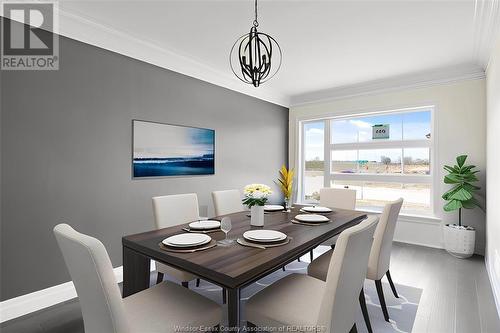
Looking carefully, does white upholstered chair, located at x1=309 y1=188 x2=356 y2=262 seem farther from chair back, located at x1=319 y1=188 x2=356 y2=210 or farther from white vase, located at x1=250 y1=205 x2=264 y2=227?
white vase, located at x1=250 y1=205 x2=264 y2=227

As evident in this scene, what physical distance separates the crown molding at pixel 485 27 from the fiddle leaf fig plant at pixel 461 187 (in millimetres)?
1265

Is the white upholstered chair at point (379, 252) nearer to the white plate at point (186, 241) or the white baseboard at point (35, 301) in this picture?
the white plate at point (186, 241)

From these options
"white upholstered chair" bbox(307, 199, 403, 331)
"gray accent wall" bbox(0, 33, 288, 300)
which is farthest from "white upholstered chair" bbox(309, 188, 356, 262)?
"gray accent wall" bbox(0, 33, 288, 300)

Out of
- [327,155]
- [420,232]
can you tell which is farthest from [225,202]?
[420,232]

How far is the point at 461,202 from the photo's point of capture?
3354 millimetres

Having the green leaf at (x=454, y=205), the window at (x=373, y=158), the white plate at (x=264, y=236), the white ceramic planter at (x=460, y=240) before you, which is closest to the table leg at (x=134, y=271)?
the white plate at (x=264, y=236)

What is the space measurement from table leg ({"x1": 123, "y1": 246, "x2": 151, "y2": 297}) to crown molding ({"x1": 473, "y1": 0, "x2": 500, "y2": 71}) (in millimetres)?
3280

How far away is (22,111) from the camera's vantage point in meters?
2.16

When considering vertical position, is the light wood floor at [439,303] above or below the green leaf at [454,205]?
below

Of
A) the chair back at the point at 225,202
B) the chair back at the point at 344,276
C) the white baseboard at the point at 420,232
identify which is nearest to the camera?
the chair back at the point at 344,276

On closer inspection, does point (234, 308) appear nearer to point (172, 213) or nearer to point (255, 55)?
point (172, 213)

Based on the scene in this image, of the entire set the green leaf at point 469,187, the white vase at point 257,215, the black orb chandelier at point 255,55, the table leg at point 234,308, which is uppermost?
the black orb chandelier at point 255,55

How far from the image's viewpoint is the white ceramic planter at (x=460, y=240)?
3344mm

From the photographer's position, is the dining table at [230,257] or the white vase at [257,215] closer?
the dining table at [230,257]
